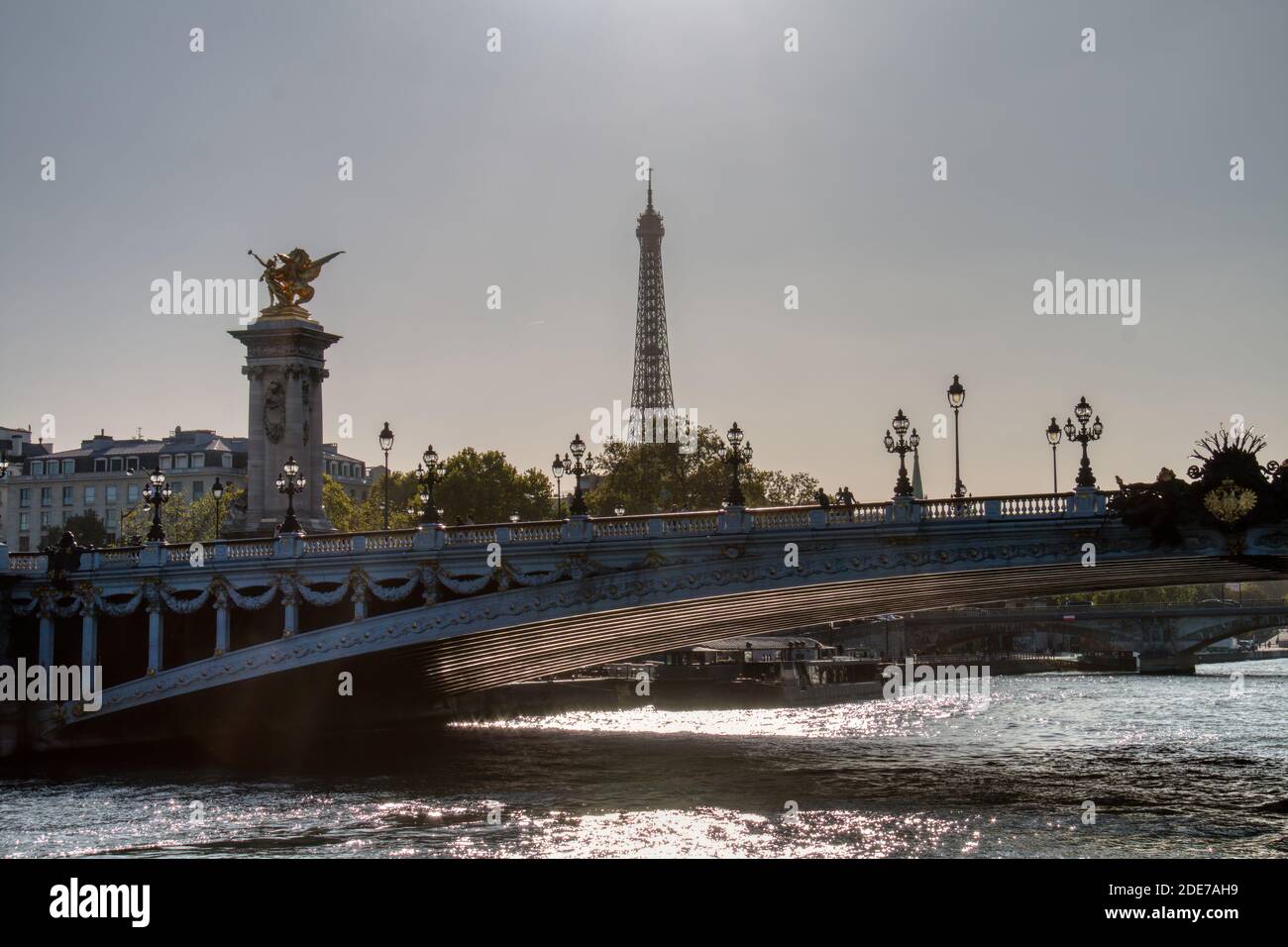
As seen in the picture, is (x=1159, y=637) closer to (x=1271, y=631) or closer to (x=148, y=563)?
(x=1271, y=631)

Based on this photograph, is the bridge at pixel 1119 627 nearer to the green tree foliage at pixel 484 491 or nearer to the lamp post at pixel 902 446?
the green tree foliage at pixel 484 491

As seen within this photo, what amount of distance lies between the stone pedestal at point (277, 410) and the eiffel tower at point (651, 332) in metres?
71.5

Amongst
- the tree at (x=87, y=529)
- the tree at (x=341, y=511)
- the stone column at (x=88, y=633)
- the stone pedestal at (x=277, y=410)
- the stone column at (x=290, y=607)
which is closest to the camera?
the stone column at (x=290, y=607)

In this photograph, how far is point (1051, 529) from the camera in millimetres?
41062

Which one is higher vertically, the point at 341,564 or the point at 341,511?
the point at 341,511

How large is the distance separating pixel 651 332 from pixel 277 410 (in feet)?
246

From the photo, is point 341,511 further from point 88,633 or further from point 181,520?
point 88,633

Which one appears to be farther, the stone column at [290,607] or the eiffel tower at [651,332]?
the eiffel tower at [651,332]

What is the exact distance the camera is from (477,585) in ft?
153

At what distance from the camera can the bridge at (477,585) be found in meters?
42.1

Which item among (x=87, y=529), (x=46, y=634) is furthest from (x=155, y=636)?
(x=87, y=529)

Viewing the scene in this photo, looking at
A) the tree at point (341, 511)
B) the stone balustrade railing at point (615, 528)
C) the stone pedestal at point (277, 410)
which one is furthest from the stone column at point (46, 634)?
the tree at point (341, 511)

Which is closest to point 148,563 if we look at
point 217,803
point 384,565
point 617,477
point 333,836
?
point 384,565

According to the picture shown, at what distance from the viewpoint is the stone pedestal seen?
6000 centimetres
